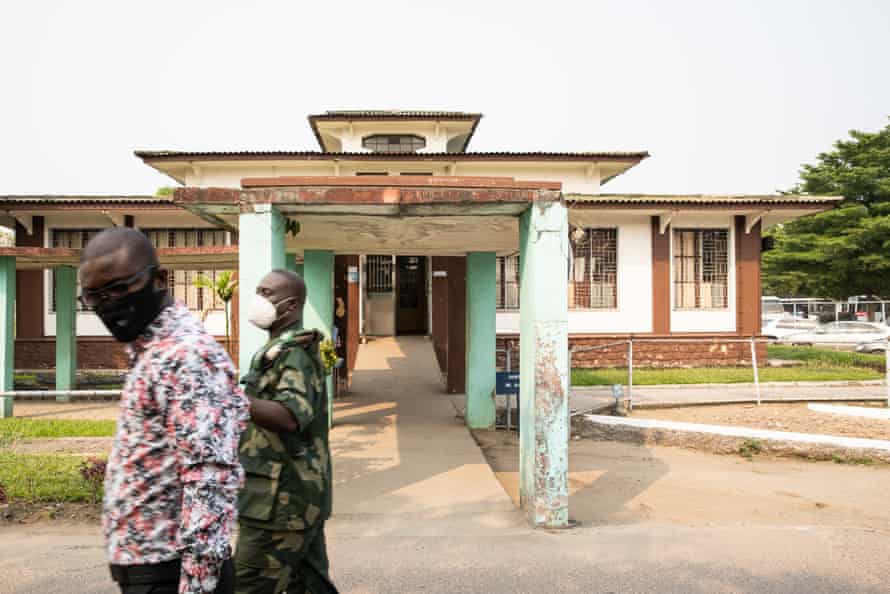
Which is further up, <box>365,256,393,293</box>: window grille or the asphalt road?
<box>365,256,393,293</box>: window grille

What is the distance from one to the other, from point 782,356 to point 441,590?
56.3ft

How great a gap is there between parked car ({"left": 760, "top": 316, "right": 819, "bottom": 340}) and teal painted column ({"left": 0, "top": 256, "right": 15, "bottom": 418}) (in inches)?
946

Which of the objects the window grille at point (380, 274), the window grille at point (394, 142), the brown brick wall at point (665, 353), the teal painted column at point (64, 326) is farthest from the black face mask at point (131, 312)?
the window grille at point (394, 142)

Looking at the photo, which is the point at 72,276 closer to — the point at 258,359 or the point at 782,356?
the point at 258,359

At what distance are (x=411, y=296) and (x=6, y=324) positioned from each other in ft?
35.0

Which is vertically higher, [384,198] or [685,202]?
[685,202]

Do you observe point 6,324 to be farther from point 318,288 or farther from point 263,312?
point 263,312

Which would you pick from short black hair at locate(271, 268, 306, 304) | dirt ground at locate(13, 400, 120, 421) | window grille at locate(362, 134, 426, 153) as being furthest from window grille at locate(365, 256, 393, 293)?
short black hair at locate(271, 268, 306, 304)

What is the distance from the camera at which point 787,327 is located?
84.6 feet

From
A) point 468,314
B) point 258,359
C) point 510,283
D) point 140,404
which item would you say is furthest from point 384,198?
point 510,283

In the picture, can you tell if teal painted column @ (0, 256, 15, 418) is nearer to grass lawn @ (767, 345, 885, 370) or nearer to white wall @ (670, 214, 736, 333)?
white wall @ (670, 214, 736, 333)

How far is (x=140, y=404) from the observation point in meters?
1.85

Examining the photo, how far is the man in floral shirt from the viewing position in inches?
71.2

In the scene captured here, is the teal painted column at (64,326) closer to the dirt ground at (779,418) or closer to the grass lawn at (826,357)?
the dirt ground at (779,418)
